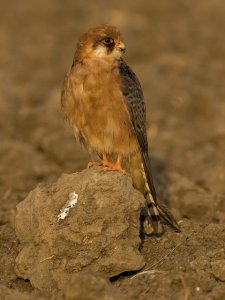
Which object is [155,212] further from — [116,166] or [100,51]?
[100,51]

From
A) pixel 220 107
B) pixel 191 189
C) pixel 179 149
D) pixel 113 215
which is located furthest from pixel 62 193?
pixel 220 107

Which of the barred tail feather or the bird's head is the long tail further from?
the bird's head

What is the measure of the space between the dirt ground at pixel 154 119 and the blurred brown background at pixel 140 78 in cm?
2

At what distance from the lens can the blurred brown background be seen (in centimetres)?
1048

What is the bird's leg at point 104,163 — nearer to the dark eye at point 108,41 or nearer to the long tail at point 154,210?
the long tail at point 154,210

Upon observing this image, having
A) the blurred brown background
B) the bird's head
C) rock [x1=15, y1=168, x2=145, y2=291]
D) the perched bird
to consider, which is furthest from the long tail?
the blurred brown background

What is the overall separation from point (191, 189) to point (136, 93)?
241 cm

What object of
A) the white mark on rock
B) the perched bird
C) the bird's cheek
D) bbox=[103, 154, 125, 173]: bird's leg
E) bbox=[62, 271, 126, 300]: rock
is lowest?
bbox=[62, 271, 126, 300]: rock

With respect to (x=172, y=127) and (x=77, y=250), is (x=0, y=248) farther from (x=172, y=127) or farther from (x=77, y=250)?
(x=172, y=127)

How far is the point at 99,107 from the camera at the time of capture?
727 cm

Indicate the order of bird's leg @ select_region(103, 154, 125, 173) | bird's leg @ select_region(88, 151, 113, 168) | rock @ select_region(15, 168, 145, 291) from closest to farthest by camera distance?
1. rock @ select_region(15, 168, 145, 291)
2. bird's leg @ select_region(103, 154, 125, 173)
3. bird's leg @ select_region(88, 151, 113, 168)

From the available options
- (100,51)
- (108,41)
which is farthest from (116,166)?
(108,41)

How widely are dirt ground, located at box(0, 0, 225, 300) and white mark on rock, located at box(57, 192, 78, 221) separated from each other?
693mm

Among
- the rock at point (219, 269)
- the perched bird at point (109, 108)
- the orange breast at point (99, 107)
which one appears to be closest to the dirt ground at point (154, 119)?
the rock at point (219, 269)
